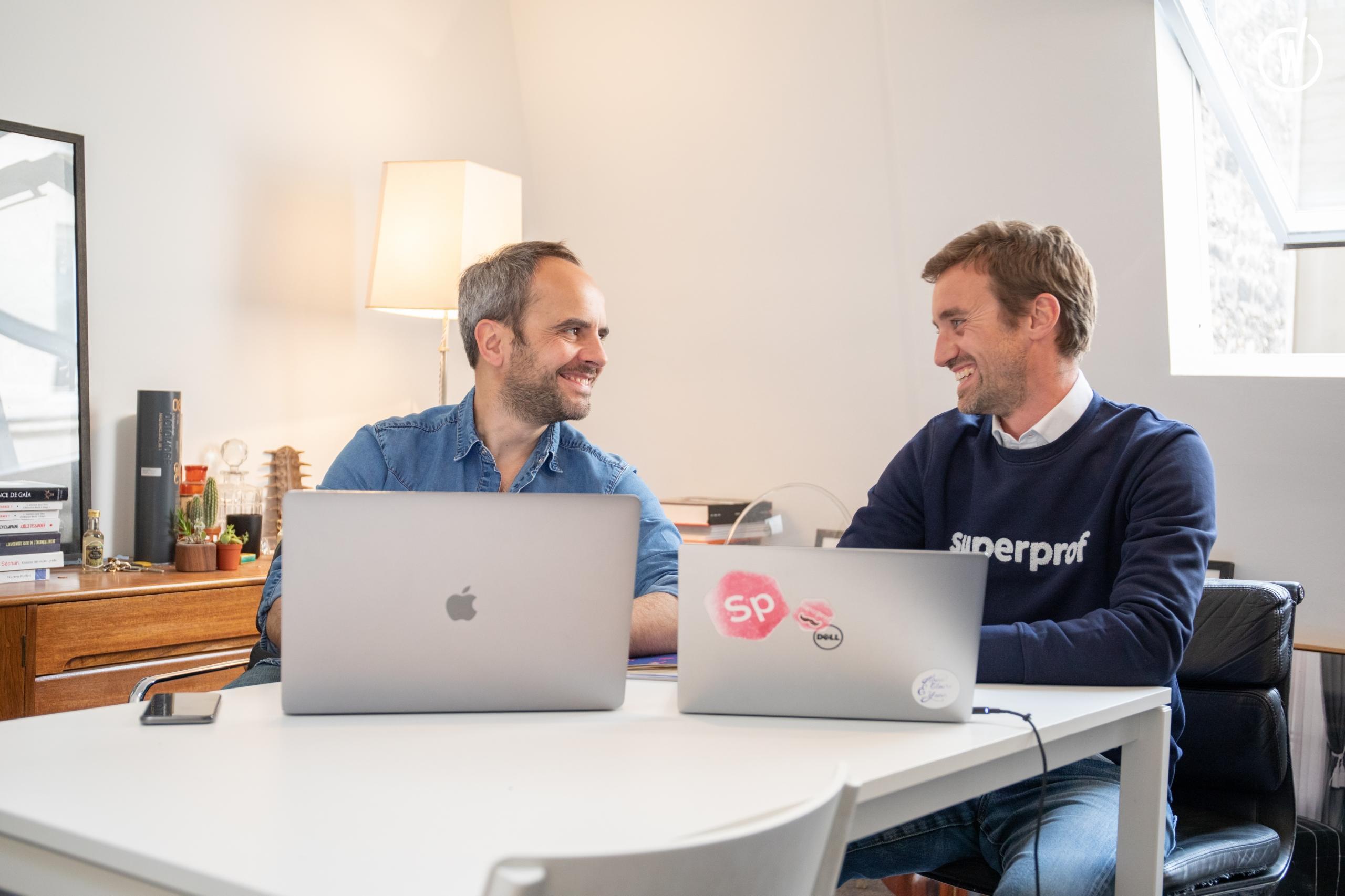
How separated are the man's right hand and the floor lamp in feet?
5.52

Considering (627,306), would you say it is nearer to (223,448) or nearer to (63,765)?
(223,448)

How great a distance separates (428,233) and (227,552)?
1050 millimetres

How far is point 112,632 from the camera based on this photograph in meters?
2.56

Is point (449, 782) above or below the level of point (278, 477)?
below

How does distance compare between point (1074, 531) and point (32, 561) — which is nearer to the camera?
point (1074, 531)

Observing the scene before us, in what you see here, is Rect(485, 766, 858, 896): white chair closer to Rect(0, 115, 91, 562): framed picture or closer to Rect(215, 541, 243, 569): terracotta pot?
Rect(215, 541, 243, 569): terracotta pot

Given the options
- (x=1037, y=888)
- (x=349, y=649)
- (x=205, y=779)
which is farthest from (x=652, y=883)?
(x=1037, y=888)

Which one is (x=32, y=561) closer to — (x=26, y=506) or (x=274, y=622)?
(x=26, y=506)

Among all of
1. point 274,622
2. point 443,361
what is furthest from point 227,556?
point 274,622

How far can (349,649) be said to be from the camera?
1.23 meters

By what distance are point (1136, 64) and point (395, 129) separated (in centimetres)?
222

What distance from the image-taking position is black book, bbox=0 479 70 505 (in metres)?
2.55

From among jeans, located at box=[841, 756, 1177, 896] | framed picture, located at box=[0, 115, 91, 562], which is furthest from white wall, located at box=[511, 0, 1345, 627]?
framed picture, located at box=[0, 115, 91, 562]

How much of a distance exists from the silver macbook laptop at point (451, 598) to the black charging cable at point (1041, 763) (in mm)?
414
